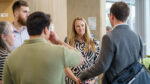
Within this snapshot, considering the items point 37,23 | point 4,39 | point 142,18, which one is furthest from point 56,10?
point 142,18

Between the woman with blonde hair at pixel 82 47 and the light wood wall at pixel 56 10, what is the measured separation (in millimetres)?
749

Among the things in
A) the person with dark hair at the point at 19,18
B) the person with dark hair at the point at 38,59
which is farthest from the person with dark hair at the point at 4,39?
the person with dark hair at the point at 19,18

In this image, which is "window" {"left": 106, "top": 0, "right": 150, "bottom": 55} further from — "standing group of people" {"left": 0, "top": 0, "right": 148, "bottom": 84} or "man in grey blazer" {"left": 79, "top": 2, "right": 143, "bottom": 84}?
"man in grey blazer" {"left": 79, "top": 2, "right": 143, "bottom": 84}

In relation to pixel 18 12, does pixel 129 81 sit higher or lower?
lower

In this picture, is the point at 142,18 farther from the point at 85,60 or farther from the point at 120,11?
the point at 120,11

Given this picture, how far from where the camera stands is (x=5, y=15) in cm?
266

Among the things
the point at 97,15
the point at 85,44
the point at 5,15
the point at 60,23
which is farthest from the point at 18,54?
the point at 97,15

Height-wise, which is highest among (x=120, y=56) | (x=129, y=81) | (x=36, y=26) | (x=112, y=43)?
(x=36, y=26)

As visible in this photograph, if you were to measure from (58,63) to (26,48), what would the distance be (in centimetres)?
23

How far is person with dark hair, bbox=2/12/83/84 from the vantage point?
122cm

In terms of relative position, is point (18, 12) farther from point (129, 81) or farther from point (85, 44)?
point (129, 81)

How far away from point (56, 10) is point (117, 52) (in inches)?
72.9

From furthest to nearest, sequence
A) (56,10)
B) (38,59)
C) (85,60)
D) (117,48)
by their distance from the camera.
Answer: (56,10) < (85,60) < (117,48) < (38,59)

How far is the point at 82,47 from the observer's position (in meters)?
2.40
